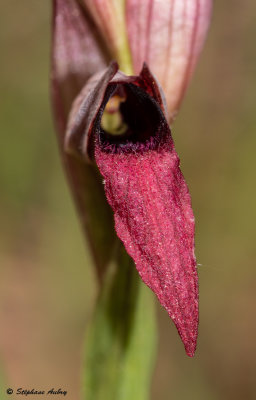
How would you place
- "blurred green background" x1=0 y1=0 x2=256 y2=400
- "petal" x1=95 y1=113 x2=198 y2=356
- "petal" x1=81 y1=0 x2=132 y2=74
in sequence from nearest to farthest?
1. "petal" x1=95 y1=113 x2=198 y2=356
2. "petal" x1=81 y1=0 x2=132 y2=74
3. "blurred green background" x1=0 y1=0 x2=256 y2=400

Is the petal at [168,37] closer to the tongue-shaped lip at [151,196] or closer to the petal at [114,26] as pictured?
the petal at [114,26]

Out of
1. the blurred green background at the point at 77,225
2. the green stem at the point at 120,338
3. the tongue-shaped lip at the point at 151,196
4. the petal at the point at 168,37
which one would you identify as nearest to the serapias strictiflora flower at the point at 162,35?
the petal at the point at 168,37

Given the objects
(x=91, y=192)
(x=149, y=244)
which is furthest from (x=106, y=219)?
(x=149, y=244)

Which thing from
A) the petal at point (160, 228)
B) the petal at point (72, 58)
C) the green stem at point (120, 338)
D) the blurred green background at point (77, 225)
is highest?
the petal at point (72, 58)

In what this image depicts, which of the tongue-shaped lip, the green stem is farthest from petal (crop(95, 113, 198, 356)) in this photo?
the green stem

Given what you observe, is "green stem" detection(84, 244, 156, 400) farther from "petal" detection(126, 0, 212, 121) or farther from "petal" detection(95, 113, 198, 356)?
"petal" detection(126, 0, 212, 121)
